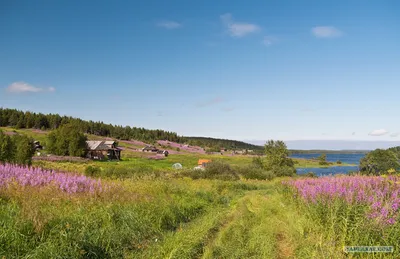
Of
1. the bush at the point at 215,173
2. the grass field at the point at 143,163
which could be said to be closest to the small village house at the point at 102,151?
the grass field at the point at 143,163

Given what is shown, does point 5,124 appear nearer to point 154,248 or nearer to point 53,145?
point 53,145

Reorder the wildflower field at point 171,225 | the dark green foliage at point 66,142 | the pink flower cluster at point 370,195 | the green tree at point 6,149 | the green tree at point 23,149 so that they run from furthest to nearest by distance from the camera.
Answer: the dark green foliage at point 66,142 < the green tree at point 23,149 < the green tree at point 6,149 < the pink flower cluster at point 370,195 < the wildflower field at point 171,225

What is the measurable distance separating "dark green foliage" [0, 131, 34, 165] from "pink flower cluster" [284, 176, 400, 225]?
68.5ft

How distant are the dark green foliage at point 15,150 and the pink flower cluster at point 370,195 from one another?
20869 millimetres

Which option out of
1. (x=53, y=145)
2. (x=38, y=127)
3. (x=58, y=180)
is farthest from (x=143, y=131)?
(x=58, y=180)

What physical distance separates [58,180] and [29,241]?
5.24m

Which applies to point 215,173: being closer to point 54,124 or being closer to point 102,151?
point 102,151

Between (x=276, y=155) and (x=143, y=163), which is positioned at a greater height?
(x=276, y=155)

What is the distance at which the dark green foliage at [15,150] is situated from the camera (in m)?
27.1

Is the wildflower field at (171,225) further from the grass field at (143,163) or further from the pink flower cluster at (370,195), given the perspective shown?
the grass field at (143,163)

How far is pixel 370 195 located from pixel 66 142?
67.9 metres

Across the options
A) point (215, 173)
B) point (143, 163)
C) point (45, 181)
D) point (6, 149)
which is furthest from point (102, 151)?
point (45, 181)

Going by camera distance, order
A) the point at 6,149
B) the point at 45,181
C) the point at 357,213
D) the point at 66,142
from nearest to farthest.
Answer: the point at 357,213 → the point at 45,181 → the point at 6,149 → the point at 66,142

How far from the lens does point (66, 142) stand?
216 ft
